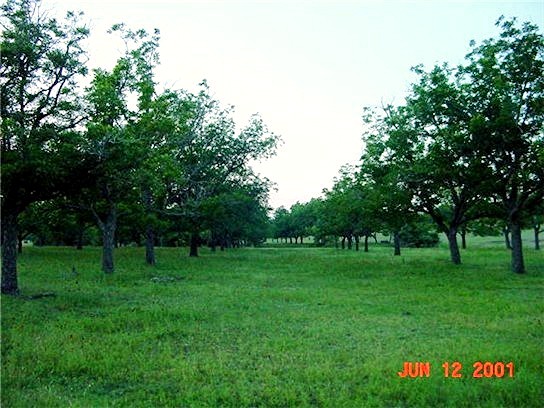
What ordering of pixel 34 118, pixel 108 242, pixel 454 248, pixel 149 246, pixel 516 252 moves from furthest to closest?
pixel 454 248, pixel 149 246, pixel 516 252, pixel 108 242, pixel 34 118

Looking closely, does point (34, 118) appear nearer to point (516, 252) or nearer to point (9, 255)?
point (9, 255)

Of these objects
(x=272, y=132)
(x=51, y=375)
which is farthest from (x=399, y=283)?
(x=272, y=132)

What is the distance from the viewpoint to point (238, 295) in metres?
18.7

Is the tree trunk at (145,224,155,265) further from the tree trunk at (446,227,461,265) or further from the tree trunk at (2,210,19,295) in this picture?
Result: the tree trunk at (446,227,461,265)

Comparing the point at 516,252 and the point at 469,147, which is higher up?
the point at 469,147

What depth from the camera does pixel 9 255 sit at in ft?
55.0

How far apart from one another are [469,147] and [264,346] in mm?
22646

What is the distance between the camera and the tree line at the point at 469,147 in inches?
1070

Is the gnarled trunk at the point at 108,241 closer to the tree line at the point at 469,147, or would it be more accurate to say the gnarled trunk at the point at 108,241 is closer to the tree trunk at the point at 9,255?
the tree trunk at the point at 9,255

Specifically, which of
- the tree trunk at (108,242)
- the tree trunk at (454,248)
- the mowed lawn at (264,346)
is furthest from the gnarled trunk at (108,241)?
the tree trunk at (454,248)

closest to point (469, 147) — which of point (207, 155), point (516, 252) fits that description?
point (516, 252)

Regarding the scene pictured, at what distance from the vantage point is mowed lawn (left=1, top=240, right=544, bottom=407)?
24.4 ft
